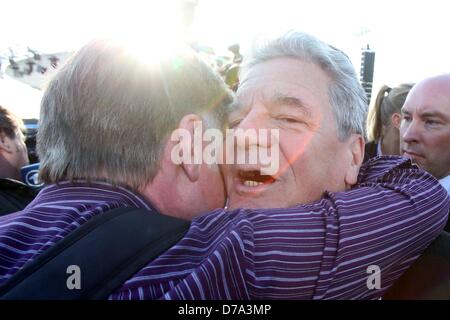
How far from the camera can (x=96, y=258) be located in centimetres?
97

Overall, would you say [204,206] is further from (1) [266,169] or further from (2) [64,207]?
(2) [64,207]

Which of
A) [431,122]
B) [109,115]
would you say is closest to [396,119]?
[431,122]

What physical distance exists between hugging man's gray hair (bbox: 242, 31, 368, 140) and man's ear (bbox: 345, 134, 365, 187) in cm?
3

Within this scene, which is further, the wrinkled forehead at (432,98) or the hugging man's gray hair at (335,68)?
the wrinkled forehead at (432,98)

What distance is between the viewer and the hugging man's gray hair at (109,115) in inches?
49.6

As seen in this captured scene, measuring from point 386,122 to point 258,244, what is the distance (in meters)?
3.32

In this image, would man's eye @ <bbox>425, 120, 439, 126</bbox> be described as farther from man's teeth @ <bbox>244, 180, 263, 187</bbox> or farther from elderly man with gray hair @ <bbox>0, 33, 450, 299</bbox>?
man's teeth @ <bbox>244, 180, 263, 187</bbox>

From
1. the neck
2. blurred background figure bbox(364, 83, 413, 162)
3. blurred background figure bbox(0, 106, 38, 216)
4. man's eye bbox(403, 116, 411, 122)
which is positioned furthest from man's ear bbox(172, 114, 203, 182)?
blurred background figure bbox(364, 83, 413, 162)

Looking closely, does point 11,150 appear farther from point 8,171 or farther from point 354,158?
point 354,158

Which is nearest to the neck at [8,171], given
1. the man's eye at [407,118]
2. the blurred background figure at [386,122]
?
the blurred background figure at [386,122]

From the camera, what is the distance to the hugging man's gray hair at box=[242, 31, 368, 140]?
1853mm

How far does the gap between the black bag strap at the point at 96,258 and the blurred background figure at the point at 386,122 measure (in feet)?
10.5

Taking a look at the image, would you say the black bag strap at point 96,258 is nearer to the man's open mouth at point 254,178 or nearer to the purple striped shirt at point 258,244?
the purple striped shirt at point 258,244

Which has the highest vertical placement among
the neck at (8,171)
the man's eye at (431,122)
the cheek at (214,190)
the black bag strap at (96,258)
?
the black bag strap at (96,258)
